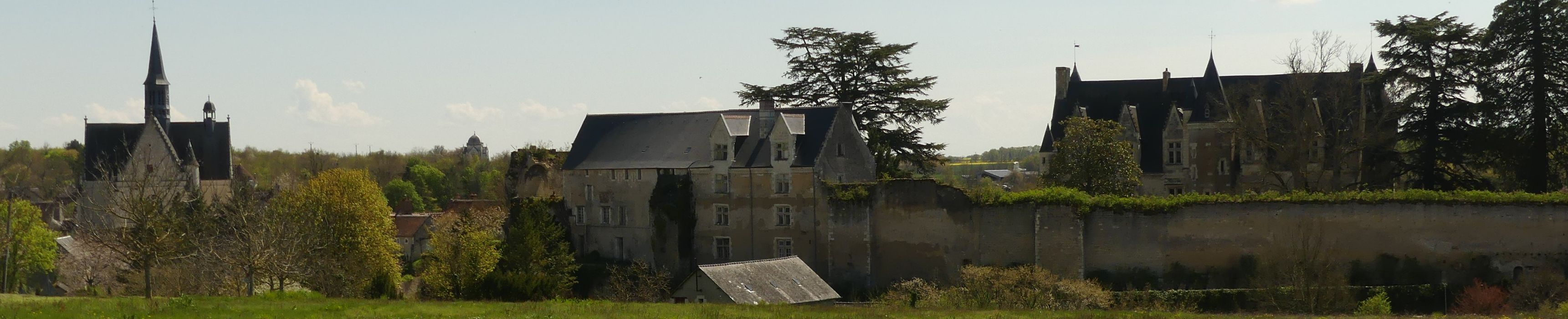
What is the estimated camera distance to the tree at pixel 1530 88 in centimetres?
4491

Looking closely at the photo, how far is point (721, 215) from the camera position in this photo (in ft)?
153

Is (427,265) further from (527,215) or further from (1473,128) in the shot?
(1473,128)

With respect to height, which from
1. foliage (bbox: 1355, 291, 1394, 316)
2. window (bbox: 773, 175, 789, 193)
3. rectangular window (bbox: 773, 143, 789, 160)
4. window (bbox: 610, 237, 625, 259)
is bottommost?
foliage (bbox: 1355, 291, 1394, 316)

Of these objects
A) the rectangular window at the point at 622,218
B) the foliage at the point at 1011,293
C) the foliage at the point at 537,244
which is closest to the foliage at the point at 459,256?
the foliage at the point at 537,244

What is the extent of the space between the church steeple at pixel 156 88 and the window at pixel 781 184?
44042 mm

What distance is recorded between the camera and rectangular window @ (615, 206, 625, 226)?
48500 mm

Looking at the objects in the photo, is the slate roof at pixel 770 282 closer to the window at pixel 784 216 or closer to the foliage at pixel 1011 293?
the foliage at pixel 1011 293

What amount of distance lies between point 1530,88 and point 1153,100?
1669cm

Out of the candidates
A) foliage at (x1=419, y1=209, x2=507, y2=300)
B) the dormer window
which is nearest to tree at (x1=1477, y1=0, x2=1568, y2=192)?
the dormer window

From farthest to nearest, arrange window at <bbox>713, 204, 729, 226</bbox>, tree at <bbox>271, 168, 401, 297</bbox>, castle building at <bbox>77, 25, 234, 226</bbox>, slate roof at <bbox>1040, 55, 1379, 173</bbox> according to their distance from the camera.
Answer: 1. castle building at <bbox>77, 25, 234, 226</bbox>
2. slate roof at <bbox>1040, 55, 1379, 173</bbox>
3. tree at <bbox>271, 168, 401, 297</bbox>
4. window at <bbox>713, 204, 729, 226</bbox>

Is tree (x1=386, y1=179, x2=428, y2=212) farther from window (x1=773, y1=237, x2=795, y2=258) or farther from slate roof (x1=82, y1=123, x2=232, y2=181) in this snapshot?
window (x1=773, y1=237, x2=795, y2=258)

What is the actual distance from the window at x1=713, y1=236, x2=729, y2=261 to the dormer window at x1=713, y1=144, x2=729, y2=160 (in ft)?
7.99

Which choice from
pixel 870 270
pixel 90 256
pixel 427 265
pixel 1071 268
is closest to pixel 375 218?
pixel 427 265

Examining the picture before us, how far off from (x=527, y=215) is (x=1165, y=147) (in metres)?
24.9
